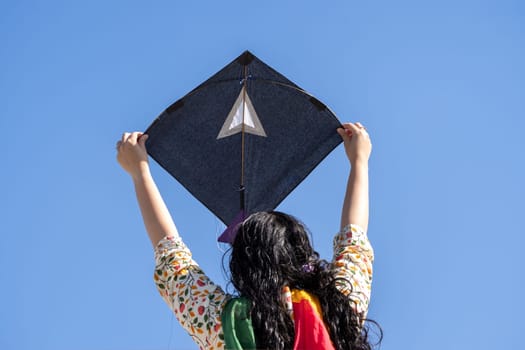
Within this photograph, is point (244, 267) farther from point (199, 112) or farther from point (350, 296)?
point (199, 112)

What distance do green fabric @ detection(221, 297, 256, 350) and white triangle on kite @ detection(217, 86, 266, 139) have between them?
2.00 metres

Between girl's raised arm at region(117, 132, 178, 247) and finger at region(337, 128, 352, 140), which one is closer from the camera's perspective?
girl's raised arm at region(117, 132, 178, 247)

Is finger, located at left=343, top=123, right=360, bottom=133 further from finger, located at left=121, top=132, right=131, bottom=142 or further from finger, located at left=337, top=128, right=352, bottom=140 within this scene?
finger, located at left=121, top=132, right=131, bottom=142

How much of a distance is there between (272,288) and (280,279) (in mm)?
50

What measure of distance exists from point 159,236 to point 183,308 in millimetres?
338

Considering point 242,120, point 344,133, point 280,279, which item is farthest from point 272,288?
point 242,120

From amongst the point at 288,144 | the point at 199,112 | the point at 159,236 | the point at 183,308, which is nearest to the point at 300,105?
the point at 288,144

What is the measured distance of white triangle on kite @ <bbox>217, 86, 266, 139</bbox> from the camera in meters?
4.10

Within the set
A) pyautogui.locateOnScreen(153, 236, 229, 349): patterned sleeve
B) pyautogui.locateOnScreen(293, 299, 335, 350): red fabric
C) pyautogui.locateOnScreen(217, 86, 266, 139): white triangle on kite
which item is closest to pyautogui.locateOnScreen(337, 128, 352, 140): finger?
pyautogui.locateOnScreen(217, 86, 266, 139): white triangle on kite

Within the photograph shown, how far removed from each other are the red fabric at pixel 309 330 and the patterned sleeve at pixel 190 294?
237 mm

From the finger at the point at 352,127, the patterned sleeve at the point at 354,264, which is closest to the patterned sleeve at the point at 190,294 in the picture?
the patterned sleeve at the point at 354,264

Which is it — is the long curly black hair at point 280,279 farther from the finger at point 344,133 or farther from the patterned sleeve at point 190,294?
the finger at point 344,133

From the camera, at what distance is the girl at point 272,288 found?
221 cm

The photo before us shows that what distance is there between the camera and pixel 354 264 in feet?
8.14
